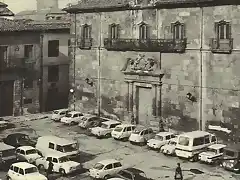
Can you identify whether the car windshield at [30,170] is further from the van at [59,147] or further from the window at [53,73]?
the window at [53,73]

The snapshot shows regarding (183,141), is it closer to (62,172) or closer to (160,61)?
(62,172)

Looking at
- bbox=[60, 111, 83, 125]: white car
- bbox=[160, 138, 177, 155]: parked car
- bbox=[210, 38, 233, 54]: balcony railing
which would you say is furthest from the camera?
bbox=[60, 111, 83, 125]: white car

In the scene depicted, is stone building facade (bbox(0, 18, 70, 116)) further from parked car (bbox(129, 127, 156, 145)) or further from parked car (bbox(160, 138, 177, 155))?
parked car (bbox(160, 138, 177, 155))

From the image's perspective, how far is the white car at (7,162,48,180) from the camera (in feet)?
77.4

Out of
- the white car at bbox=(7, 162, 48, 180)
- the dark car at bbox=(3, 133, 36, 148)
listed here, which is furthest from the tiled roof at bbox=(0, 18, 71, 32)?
the white car at bbox=(7, 162, 48, 180)

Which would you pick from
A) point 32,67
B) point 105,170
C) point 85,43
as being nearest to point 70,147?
point 105,170

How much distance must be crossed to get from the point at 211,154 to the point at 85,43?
60.2ft

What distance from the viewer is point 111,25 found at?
3916cm

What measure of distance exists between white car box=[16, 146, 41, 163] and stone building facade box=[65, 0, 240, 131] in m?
11.7

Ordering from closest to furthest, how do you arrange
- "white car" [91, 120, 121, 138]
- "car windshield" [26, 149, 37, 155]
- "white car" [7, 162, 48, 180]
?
"white car" [7, 162, 48, 180] < "car windshield" [26, 149, 37, 155] < "white car" [91, 120, 121, 138]

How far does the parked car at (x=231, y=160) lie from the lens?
26.3m

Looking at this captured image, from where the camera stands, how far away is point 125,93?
38.2 m

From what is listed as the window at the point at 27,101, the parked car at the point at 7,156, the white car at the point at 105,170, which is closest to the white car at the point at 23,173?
the parked car at the point at 7,156

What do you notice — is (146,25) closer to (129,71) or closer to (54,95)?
(129,71)
